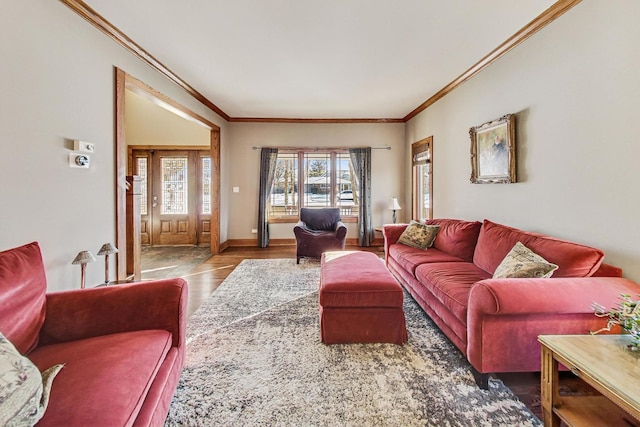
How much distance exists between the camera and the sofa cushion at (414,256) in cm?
300

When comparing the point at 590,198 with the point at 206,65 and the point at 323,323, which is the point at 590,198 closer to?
the point at 323,323

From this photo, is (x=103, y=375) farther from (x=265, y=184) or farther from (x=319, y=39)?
(x=265, y=184)

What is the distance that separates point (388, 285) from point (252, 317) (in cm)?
138

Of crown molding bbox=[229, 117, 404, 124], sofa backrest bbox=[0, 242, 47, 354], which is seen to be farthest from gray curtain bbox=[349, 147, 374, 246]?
sofa backrest bbox=[0, 242, 47, 354]

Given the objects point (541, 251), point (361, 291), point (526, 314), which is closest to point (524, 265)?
point (541, 251)

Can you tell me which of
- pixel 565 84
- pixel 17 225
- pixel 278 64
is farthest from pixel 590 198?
pixel 17 225

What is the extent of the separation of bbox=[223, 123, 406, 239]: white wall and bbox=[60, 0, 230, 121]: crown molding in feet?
6.08

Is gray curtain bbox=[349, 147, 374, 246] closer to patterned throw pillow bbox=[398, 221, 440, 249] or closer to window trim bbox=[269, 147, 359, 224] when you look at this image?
window trim bbox=[269, 147, 359, 224]

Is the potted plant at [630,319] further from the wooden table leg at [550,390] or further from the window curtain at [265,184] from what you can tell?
the window curtain at [265,184]

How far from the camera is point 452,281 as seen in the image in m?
2.29

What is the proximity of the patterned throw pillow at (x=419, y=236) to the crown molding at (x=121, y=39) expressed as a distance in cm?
374

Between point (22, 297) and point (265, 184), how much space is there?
4.82m

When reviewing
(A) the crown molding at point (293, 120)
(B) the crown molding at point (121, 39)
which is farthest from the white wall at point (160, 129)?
(B) the crown molding at point (121, 39)

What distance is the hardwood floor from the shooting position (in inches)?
66.9
